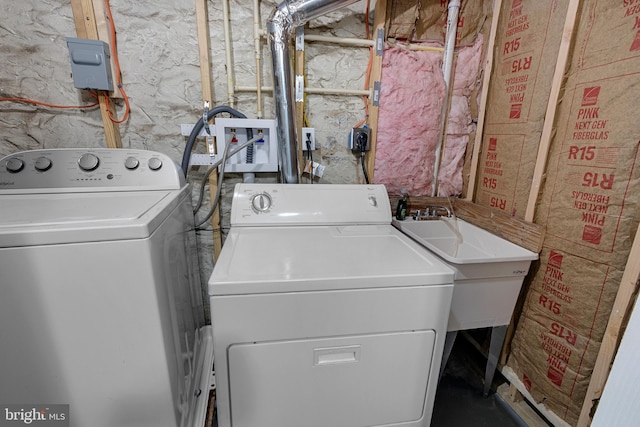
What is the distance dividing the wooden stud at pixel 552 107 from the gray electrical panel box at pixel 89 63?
2093 millimetres

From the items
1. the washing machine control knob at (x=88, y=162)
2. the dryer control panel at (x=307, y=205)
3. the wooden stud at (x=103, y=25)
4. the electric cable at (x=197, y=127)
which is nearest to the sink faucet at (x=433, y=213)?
Result: the dryer control panel at (x=307, y=205)

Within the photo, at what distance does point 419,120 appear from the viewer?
5.86 feet

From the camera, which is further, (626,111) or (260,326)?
(626,111)

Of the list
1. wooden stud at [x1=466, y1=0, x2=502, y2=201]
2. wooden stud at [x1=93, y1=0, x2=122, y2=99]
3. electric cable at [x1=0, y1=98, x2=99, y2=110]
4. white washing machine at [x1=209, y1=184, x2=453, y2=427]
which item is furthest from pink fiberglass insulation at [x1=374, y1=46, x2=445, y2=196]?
electric cable at [x1=0, y1=98, x2=99, y2=110]

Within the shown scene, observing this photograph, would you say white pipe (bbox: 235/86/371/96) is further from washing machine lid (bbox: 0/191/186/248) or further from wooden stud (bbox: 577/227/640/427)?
wooden stud (bbox: 577/227/640/427)

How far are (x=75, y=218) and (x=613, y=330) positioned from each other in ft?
6.03

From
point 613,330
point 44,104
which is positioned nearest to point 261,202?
point 44,104

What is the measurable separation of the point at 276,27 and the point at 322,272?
4.05 ft

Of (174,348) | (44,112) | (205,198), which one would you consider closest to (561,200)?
(174,348)

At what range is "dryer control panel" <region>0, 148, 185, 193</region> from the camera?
3.66ft

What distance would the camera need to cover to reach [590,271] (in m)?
1.18

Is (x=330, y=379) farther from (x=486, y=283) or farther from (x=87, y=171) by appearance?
(x=87, y=171)

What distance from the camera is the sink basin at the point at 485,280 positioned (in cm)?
126

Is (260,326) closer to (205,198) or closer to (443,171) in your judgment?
(205,198)
